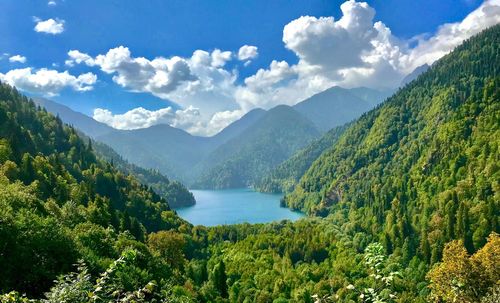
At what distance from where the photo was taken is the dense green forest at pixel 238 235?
1168 inches

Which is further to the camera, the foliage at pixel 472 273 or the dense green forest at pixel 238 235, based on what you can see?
the foliage at pixel 472 273

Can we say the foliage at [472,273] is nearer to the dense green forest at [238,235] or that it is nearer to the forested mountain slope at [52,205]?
the dense green forest at [238,235]

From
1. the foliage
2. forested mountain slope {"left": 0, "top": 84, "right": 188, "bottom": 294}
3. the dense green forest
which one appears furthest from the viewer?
→ the foliage

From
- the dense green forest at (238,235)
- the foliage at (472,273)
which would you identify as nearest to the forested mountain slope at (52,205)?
the dense green forest at (238,235)

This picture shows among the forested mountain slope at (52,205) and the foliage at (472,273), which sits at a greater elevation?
the forested mountain slope at (52,205)

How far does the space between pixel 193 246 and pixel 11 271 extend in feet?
387

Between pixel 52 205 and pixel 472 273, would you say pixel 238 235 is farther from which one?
pixel 472 273

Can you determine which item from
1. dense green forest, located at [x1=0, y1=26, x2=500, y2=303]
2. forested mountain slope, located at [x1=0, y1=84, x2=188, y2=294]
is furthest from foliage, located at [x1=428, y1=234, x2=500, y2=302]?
forested mountain slope, located at [x1=0, y1=84, x2=188, y2=294]

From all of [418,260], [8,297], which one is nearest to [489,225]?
[418,260]

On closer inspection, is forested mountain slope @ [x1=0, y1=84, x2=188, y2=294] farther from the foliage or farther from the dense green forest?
the foliage

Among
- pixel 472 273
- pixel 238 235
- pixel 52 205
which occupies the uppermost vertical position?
pixel 52 205

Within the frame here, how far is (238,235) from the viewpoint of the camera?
16512 cm

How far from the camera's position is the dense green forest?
29.7 m

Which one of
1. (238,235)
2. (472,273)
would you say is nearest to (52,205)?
(472,273)
